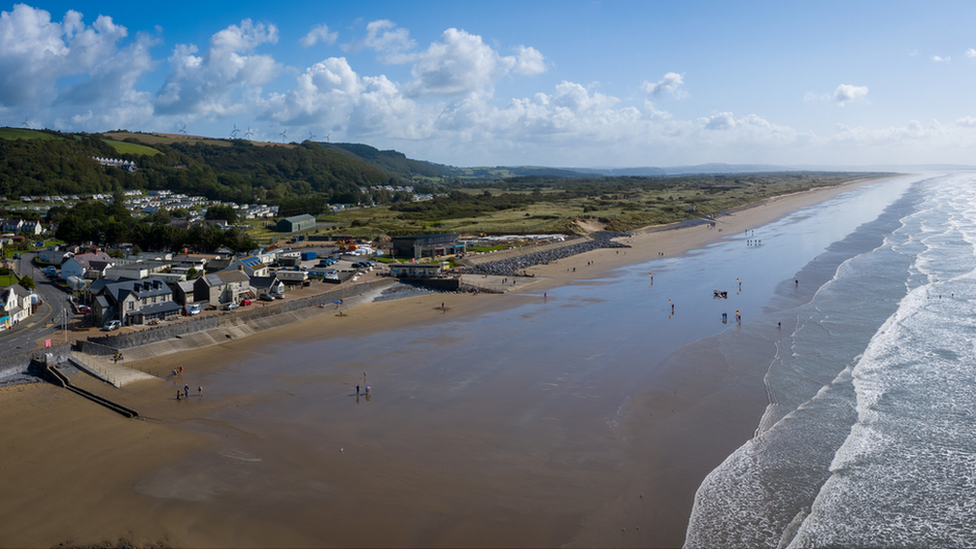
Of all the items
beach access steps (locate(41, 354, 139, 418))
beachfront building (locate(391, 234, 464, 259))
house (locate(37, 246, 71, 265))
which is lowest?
beach access steps (locate(41, 354, 139, 418))

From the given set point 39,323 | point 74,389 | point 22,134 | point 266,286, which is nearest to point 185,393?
point 74,389

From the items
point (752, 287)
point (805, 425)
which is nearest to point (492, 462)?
point (805, 425)

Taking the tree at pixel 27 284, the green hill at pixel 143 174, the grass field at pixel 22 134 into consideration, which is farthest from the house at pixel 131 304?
the grass field at pixel 22 134

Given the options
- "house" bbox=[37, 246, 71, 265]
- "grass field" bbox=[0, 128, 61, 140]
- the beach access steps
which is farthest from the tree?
"grass field" bbox=[0, 128, 61, 140]

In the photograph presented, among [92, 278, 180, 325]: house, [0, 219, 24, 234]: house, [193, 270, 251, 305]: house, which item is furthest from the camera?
[0, 219, 24, 234]: house

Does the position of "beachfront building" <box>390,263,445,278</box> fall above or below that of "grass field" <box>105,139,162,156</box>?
below

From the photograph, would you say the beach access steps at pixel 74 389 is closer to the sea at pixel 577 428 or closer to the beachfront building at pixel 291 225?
the sea at pixel 577 428

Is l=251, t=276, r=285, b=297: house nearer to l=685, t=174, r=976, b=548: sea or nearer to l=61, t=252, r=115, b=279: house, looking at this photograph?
l=61, t=252, r=115, b=279: house
